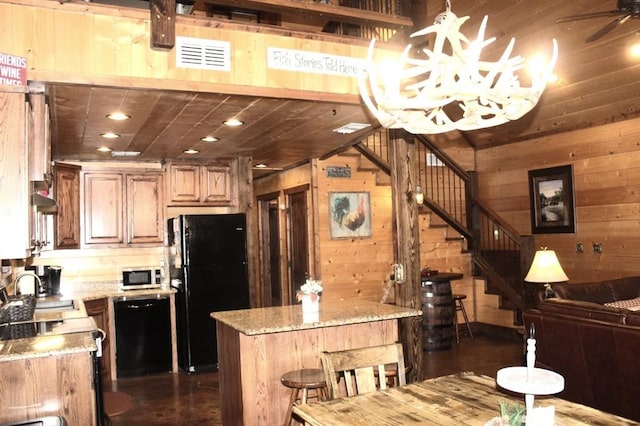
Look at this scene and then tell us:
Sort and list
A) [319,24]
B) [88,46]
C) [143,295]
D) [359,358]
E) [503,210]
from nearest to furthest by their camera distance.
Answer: [359,358]
[88,46]
[143,295]
[319,24]
[503,210]

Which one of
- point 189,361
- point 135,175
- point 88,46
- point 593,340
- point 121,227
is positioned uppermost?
point 88,46

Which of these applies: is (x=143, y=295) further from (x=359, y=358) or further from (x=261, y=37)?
(x=359, y=358)

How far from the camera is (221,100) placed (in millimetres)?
3844

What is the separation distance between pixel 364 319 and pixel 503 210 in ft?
15.5

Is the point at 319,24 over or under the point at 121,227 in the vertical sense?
over

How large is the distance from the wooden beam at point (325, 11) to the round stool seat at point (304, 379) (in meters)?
2.48

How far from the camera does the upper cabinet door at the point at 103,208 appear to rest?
6.01 metres

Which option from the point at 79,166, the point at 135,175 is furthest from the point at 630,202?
the point at 79,166

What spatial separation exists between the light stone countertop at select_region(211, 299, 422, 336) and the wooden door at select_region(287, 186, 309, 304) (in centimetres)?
327

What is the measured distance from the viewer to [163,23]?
3467 mm

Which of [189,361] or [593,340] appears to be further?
[189,361]

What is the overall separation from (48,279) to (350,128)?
11.3 ft

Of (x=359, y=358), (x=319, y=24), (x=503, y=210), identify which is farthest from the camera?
(x=503, y=210)

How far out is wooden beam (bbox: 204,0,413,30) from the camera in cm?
388
